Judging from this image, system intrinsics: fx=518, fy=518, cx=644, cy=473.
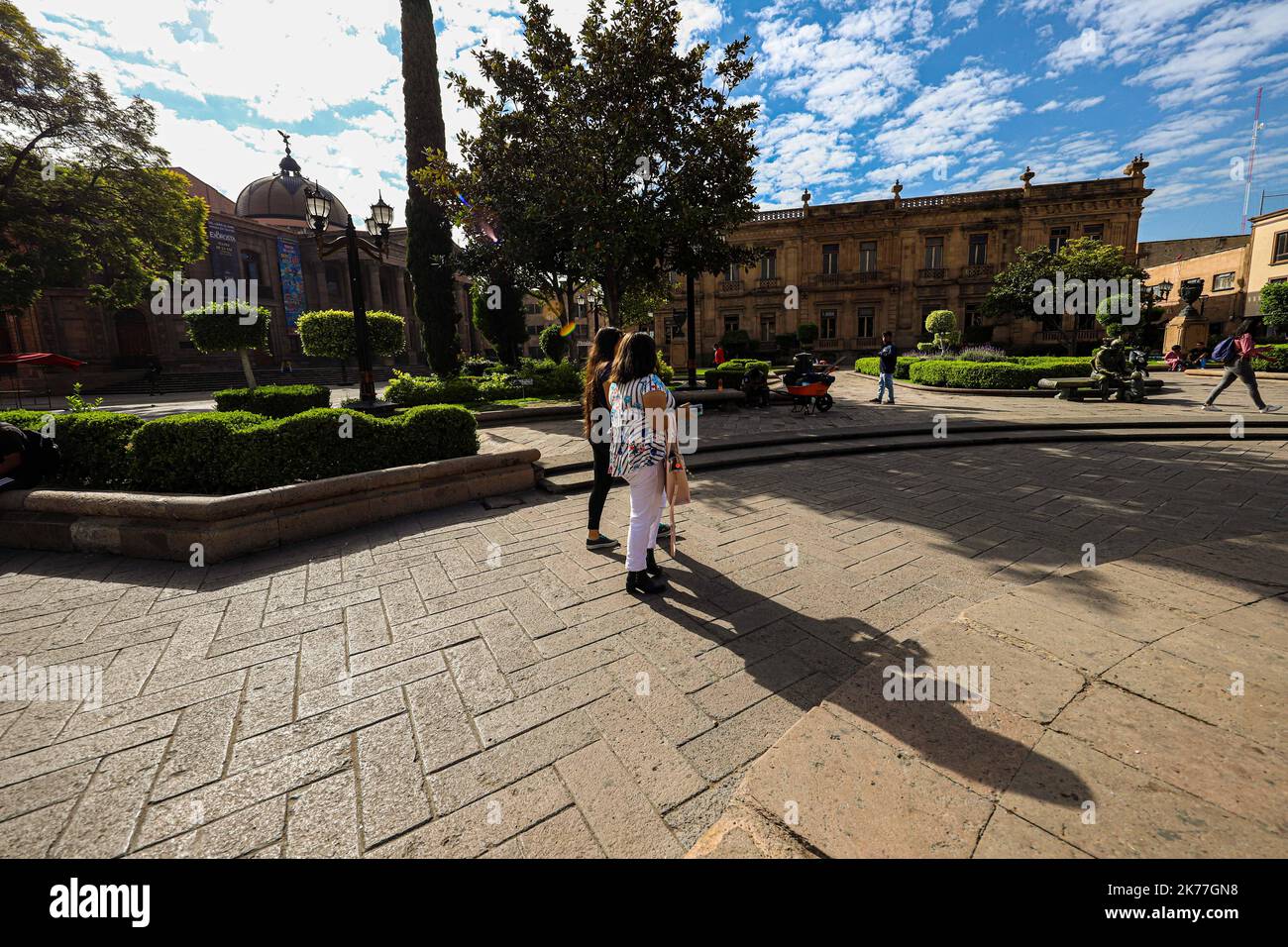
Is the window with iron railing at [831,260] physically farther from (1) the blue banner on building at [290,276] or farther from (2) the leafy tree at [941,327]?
(1) the blue banner on building at [290,276]

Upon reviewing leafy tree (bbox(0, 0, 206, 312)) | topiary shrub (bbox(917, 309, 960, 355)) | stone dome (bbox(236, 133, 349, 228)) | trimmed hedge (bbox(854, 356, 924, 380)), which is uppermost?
stone dome (bbox(236, 133, 349, 228))

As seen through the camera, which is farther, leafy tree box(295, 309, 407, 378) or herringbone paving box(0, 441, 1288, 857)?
leafy tree box(295, 309, 407, 378)

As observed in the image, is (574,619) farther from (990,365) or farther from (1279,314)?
(1279,314)

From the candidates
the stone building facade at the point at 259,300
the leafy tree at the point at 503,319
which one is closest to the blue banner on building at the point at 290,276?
the stone building facade at the point at 259,300

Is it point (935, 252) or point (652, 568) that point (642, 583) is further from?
A: point (935, 252)

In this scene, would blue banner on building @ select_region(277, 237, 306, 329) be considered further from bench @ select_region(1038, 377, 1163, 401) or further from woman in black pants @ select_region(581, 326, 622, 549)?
bench @ select_region(1038, 377, 1163, 401)

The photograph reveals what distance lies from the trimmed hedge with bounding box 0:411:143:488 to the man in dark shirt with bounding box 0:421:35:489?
30cm

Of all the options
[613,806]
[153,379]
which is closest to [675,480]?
[613,806]

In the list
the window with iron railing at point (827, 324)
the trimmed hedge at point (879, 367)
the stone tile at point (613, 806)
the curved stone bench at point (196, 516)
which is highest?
the window with iron railing at point (827, 324)

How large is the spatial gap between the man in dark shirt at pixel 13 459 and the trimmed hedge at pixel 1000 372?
2046 centimetres

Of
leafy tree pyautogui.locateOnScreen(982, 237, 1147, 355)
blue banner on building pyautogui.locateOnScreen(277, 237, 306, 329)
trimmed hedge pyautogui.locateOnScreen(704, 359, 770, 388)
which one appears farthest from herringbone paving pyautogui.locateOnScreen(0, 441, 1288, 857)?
blue banner on building pyautogui.locateOnScreen(277, 237, 306, 329)

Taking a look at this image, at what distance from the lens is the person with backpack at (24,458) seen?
17.1ft

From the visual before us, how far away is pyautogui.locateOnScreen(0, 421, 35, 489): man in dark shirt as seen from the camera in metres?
5.20
